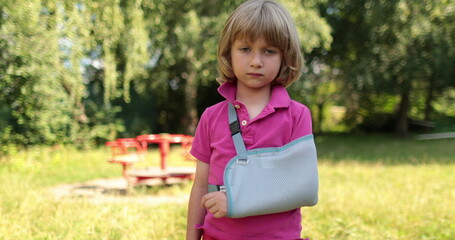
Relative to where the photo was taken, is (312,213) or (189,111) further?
(189,111)

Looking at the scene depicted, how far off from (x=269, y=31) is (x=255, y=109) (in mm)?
264

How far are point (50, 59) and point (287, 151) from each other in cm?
642

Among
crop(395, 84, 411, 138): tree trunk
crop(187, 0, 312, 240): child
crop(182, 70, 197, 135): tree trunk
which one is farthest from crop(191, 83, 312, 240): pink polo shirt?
crop(395, 84, 411, 138): tree trunk

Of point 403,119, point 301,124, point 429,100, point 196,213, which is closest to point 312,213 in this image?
point 196,213

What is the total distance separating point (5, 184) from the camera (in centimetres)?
454

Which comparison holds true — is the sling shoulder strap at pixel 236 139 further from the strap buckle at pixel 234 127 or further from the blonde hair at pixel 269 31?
the blonde hair at pixel 269 31

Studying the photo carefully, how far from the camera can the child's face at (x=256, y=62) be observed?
1462 mm

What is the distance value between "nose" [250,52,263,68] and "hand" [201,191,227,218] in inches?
16.6

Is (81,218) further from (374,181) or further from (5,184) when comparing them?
(374,181)

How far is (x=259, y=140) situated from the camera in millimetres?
1439

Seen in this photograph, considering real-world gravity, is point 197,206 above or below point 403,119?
below

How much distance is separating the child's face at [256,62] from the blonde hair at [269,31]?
21 millimetres

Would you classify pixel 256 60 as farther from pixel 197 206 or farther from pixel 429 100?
pixel 429 100

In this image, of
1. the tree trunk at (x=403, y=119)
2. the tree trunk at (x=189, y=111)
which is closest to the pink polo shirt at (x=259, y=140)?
the tree trunk at (x=189, y=111)
